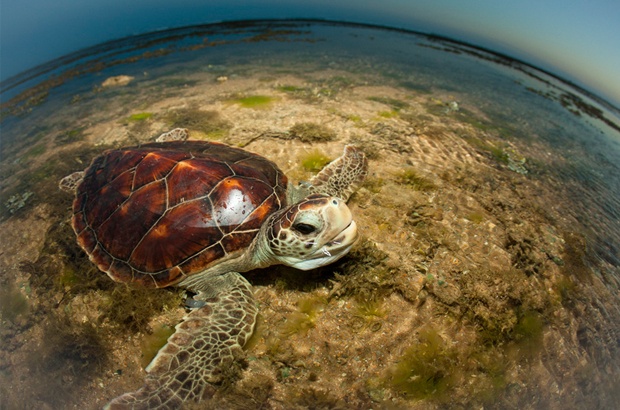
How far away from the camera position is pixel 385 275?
99.5 inches

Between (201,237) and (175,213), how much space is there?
325 mm

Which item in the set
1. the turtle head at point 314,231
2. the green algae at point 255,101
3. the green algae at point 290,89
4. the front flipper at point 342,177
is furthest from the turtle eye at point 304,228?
the green algae at point 290,89

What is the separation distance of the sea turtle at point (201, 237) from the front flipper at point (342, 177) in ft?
1.03

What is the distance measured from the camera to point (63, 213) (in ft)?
11.5

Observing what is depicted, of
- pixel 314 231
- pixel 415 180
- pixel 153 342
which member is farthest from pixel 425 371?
pixel 415 180

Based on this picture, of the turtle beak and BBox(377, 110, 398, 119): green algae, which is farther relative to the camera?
BBox(377, 110, 398, 119): green algae

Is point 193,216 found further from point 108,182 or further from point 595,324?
point 595,324

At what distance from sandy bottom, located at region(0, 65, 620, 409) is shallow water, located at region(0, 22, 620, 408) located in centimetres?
1

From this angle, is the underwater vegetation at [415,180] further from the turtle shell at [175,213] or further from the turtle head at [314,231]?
the turtle head at [314,231]

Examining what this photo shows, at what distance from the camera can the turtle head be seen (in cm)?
201

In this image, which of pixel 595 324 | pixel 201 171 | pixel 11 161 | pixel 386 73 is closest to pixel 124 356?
pixel 201 171

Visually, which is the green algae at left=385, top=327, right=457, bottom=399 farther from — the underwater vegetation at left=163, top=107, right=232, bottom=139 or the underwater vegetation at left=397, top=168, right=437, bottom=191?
the underwater vegetation at left=163, top=107, right=232, bottom=139

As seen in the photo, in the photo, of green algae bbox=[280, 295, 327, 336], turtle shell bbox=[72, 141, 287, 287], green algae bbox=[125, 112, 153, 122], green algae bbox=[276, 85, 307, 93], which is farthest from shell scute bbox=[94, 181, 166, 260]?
green algae bbox=[276, 85, 307, 93]

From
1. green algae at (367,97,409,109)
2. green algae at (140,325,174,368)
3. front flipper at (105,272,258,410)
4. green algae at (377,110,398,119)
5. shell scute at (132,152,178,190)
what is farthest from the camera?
green algae at (367,97,409,109)
